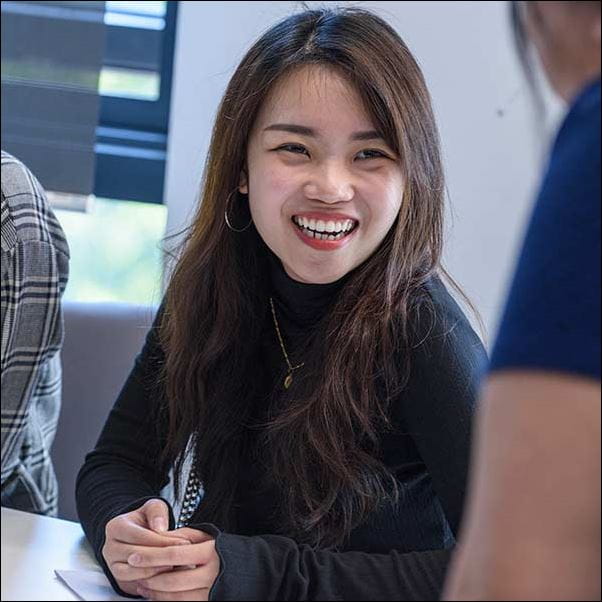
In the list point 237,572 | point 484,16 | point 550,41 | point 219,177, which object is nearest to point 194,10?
point 484,16

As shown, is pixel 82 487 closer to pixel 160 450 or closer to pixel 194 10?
pixel 160 450

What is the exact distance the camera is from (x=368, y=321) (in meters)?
1.41

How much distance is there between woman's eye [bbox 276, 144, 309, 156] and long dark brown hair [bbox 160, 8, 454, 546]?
75mm

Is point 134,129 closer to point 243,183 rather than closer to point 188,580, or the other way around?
point 243,183

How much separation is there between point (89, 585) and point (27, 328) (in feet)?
1.85

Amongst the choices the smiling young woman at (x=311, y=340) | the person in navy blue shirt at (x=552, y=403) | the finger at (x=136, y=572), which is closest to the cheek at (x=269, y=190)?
the smiling young woman at (x=311, y=340)

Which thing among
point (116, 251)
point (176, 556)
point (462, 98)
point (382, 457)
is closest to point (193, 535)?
point (176, 556)

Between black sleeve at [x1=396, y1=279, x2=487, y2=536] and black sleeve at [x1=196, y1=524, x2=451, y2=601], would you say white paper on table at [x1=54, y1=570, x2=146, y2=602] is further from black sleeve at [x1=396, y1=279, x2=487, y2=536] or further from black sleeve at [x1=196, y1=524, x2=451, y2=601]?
black sleeve at [x1=396, y1=279, x2=487, y2=536]

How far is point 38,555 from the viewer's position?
1244 mm

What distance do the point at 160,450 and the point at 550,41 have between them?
0.97m

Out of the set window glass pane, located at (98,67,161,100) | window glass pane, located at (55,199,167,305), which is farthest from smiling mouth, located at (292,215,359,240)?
window glass pane, located at (98,67,161,100)

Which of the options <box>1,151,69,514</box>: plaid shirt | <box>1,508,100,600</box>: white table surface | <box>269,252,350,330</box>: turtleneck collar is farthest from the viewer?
<box>1,151,69,514</box>: plaid shirt

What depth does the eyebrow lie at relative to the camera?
54.9 inches

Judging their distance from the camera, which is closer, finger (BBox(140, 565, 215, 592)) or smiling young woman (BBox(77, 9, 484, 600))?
finger (BBox(140, 565, 215, 592))
